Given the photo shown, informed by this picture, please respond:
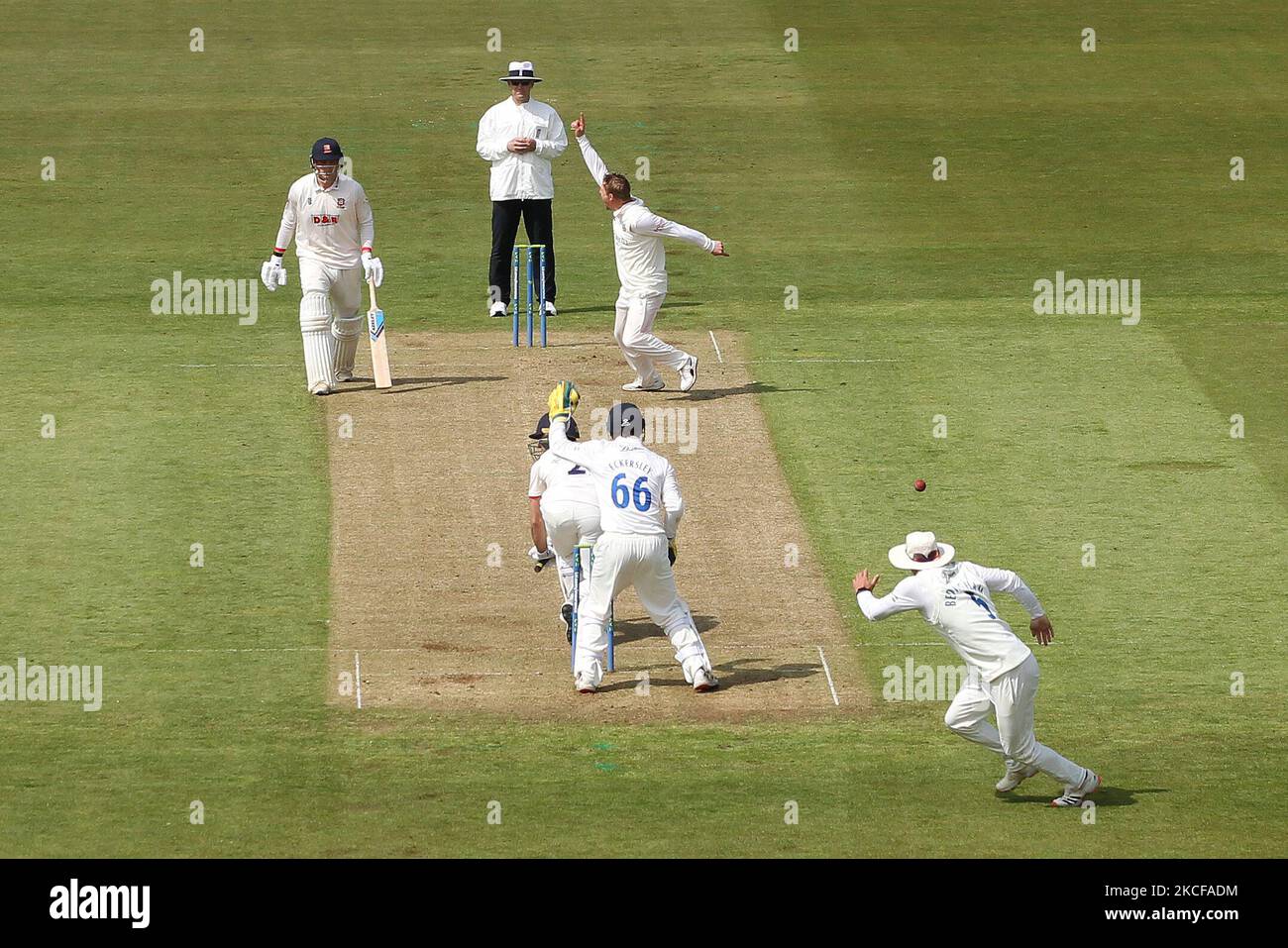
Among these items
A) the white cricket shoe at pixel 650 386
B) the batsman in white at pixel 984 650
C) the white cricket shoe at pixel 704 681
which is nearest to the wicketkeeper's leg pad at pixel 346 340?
the white cricket shoe at pixel 650 386

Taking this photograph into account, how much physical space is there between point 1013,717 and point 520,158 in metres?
11.3

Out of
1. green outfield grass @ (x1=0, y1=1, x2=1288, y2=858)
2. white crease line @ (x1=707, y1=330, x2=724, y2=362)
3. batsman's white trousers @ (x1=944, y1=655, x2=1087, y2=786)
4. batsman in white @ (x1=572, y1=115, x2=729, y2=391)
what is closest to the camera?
batsman's white trousers @ (x1=944, y1=655, x2=1087, y2=786)

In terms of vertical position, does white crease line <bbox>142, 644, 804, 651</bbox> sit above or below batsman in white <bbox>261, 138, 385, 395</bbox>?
below

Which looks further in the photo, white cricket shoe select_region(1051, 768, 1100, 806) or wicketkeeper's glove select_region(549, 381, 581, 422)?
wicketkeeper's glove select_region(549, 381, 581, 422)

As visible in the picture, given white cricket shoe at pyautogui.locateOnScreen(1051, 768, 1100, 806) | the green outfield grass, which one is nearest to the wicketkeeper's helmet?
the green outfield grass

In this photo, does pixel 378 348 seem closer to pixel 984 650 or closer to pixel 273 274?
pixel 273 274

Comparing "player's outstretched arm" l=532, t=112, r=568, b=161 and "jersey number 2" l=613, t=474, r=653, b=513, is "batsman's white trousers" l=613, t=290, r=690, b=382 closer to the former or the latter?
"player's outstretched arm" l=532, t=112, r=568, b=161

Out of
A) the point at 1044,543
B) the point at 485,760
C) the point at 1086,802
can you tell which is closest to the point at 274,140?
the point at 1044,543

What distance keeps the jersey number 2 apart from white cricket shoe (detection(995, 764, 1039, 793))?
2.93 m

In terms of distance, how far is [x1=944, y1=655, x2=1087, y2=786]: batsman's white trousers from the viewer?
12.1 m

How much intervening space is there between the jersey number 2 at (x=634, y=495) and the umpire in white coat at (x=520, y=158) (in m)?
8.48

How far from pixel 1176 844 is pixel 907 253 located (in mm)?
14137

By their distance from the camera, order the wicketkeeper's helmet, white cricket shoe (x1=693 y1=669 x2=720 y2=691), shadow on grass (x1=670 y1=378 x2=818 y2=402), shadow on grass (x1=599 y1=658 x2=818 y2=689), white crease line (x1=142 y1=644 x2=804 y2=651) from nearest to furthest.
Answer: white cricket shoe (x1=693 y1=669 x2=720 y2=691) → shadow on grass (x1=599 y1=658 x2=818 y2=689) → the wicketkeeper's helmet → white crease line (x1=142 y1=644 x2=804 y2=651) → shadow on grass (x1=670 y1=378 x2=818 y2=402)

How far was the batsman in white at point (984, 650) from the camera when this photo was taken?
12.2 meters
